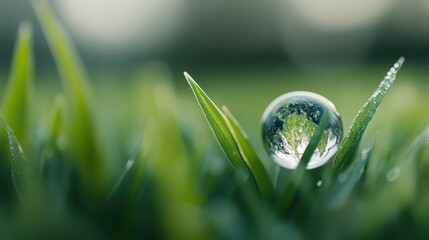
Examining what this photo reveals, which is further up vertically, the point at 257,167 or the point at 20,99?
the point at 20,99

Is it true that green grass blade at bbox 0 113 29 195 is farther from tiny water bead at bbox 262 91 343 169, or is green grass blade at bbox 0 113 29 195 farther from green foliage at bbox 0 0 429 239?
tiny water bead at bbox 262 91 343 169

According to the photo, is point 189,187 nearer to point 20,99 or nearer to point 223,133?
point 223,133

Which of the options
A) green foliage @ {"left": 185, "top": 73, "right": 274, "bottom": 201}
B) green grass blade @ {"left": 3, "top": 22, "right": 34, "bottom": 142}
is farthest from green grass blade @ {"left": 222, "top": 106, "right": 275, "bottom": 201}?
green grass blade @ {"left": 3, "top": 22, "right": 34, "bottom": 142}

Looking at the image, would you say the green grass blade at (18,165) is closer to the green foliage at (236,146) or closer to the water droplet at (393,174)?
the green foliage at (236,146)

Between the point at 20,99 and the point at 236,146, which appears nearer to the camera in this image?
the point at 236,146

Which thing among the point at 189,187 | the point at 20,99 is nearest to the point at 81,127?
the point at 20,99

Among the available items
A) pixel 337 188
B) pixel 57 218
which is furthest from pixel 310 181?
pixel 57 218

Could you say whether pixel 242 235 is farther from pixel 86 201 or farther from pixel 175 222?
pixel 86 201

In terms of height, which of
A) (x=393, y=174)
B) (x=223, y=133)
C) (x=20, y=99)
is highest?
(x=20, y=99)
